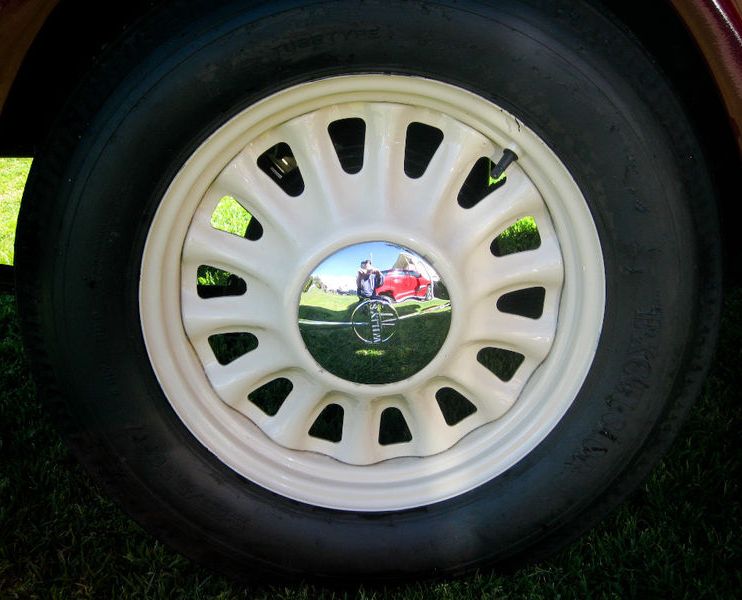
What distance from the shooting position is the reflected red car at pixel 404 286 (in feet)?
5.43

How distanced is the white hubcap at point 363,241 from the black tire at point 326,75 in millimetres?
40

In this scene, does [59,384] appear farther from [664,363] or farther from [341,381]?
[664,363]

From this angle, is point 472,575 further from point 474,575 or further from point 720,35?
point 720,35

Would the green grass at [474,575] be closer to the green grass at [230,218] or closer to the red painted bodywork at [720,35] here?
the red painted bodywork at [720,35]

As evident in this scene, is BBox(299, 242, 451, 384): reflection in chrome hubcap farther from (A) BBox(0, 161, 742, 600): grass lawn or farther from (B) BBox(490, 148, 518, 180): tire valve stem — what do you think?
(B) BBox(490, 148, 518, 180): tire valve stem

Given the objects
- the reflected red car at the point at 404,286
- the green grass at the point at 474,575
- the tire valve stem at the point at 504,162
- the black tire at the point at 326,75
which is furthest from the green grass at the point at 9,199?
the tire valve stem at the point at 504,162

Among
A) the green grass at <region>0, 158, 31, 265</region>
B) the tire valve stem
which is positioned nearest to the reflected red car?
the tire valve stem

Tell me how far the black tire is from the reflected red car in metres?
0.39

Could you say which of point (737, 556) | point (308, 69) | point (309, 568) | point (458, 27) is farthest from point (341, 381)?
point (737, 556)

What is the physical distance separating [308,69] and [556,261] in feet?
2.24

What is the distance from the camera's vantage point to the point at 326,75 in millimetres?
1528

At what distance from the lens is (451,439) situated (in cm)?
183

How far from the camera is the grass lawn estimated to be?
181 cm

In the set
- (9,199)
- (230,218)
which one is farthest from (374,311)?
(9,199)
